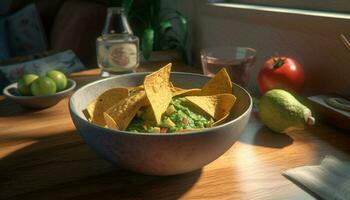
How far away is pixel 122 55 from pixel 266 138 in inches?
26.0

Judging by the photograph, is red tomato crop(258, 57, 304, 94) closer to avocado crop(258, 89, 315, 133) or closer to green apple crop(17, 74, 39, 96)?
avocado crop(258, 89, 315, 133)

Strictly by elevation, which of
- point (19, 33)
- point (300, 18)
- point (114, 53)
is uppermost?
point (300, 18)

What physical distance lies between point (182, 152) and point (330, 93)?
21.6 inches

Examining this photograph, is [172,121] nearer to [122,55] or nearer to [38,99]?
[38,99]

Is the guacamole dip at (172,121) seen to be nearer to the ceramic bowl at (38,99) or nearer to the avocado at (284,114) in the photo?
the avocado at (284,114)

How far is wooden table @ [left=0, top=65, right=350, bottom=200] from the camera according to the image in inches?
21.2

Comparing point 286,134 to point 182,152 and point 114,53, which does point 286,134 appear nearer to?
point 182,152

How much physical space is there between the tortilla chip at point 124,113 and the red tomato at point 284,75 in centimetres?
44

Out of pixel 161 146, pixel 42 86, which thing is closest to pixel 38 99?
pixel 42 86

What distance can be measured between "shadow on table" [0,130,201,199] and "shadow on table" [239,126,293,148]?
7.1 inches

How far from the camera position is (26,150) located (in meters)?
0.69

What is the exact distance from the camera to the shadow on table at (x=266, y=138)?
0.71 meters

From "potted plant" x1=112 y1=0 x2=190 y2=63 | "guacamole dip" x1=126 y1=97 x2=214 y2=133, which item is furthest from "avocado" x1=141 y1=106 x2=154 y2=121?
"potted plant" x1=112 y1=0 x2=190 y2=63

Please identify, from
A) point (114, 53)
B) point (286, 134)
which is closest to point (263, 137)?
point (286, 134)
